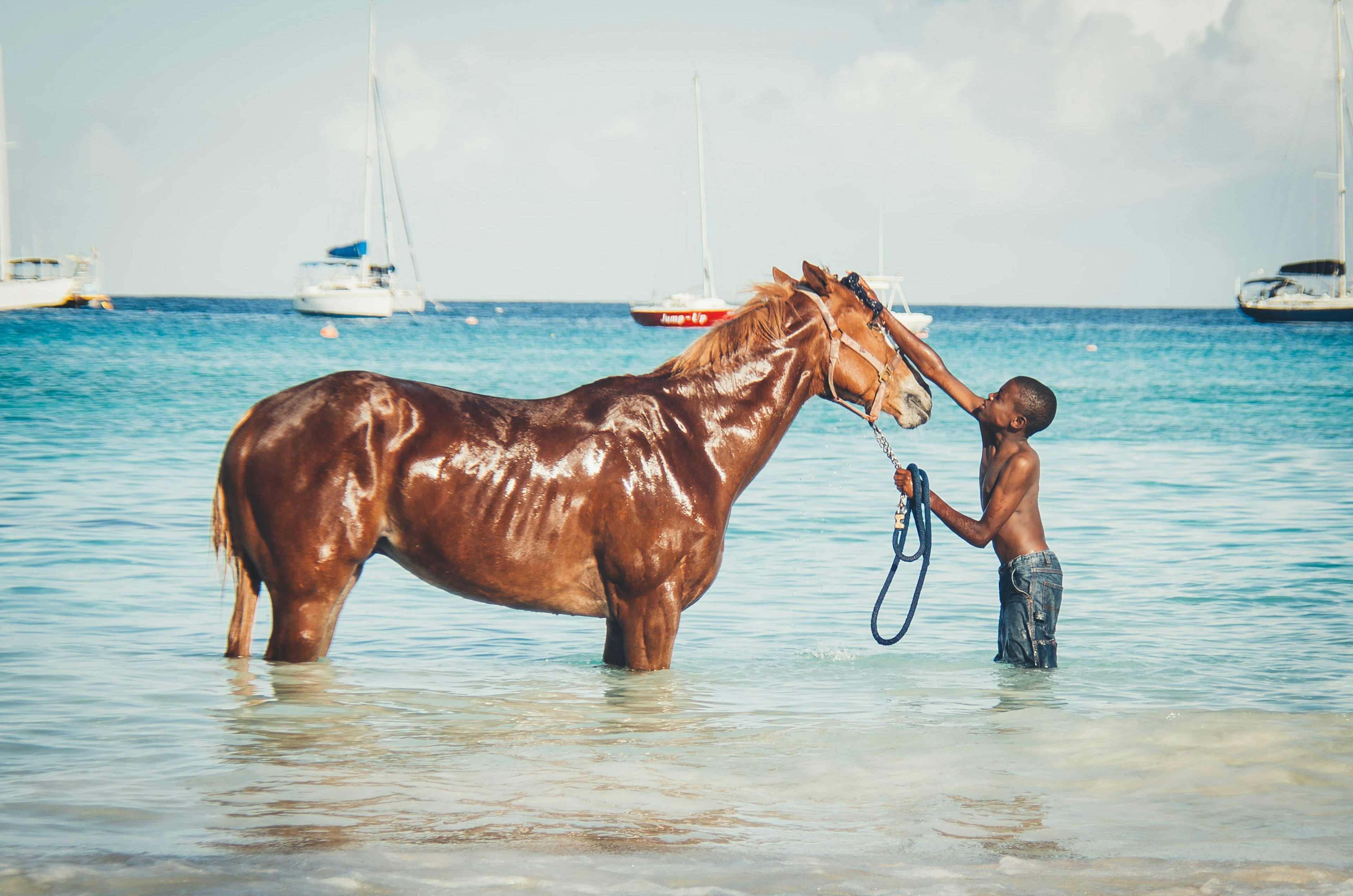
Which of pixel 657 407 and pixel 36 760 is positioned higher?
pixel 657 407

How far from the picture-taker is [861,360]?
17.5ft

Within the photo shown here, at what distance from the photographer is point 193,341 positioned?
49.5 m

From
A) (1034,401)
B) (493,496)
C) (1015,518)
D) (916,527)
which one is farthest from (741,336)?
(1015,518)

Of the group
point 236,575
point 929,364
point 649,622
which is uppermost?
point 929,364

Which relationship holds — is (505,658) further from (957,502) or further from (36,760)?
(957,502)

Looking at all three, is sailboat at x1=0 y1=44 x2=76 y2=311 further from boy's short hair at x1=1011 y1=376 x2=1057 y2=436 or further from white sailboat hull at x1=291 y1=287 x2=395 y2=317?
boy's short hair at x1=1011 y1=376 x2=1057 y2=436

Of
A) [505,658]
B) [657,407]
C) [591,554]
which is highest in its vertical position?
[657,407]

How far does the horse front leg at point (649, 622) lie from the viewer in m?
5.01

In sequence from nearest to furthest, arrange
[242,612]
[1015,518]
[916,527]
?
[242,612], [916,527], [1015,518]

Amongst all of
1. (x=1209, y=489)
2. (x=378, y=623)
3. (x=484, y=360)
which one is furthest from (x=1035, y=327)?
(x=378, y=623)

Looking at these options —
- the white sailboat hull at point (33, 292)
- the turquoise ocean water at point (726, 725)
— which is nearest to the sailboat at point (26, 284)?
the white sailboat hull at point (33, 292)

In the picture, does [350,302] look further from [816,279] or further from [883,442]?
[816,279]

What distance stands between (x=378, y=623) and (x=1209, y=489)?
10.6 meters

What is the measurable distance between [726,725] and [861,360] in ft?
5.57
